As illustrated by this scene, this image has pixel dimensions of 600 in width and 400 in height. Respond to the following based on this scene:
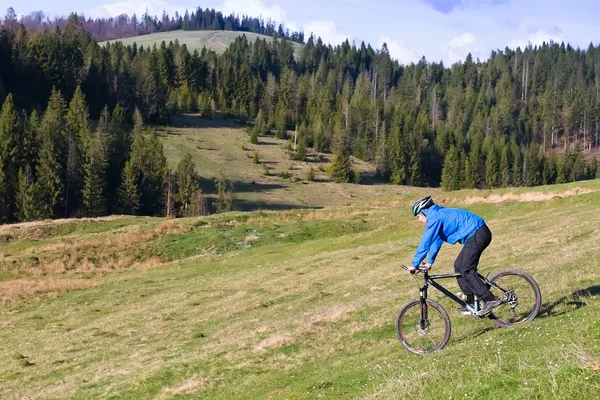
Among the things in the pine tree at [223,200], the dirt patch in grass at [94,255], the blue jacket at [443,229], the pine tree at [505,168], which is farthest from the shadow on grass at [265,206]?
the blue jacket at [443,229]

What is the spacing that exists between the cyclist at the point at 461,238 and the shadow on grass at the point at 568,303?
→ 5.80ft

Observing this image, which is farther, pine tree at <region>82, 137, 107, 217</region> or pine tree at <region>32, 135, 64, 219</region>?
pine tree at <region>82, 137, 107, 217</region>

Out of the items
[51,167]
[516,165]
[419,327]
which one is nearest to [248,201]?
[51,167]

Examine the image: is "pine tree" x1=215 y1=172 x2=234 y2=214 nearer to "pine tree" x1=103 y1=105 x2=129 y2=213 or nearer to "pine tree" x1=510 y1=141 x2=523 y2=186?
"pine tree" x1=103 y1=105 x2=129 y2=213

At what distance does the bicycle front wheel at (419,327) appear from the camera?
1344 cm

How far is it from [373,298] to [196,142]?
126336 mm

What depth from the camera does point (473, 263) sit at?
1272cm

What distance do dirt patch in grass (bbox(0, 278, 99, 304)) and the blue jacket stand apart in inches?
1295

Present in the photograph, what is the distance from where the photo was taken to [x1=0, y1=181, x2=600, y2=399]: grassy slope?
1007 cm

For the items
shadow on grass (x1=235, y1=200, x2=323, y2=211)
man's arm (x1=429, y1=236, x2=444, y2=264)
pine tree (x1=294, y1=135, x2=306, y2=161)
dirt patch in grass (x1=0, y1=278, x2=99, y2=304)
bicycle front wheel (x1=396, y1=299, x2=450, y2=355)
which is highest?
pine tree (x1=294, y1=135, x2=306, y2=161)

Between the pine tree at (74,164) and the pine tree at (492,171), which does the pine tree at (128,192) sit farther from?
the pine tree at (492,171)

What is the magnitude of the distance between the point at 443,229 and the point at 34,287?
3541cm

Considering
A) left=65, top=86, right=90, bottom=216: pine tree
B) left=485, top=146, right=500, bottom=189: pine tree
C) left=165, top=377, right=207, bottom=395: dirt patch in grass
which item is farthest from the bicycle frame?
left=485, top=146, right=500, bottom=189: pine tree

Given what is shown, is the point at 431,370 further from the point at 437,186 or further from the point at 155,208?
the point at 437,186
